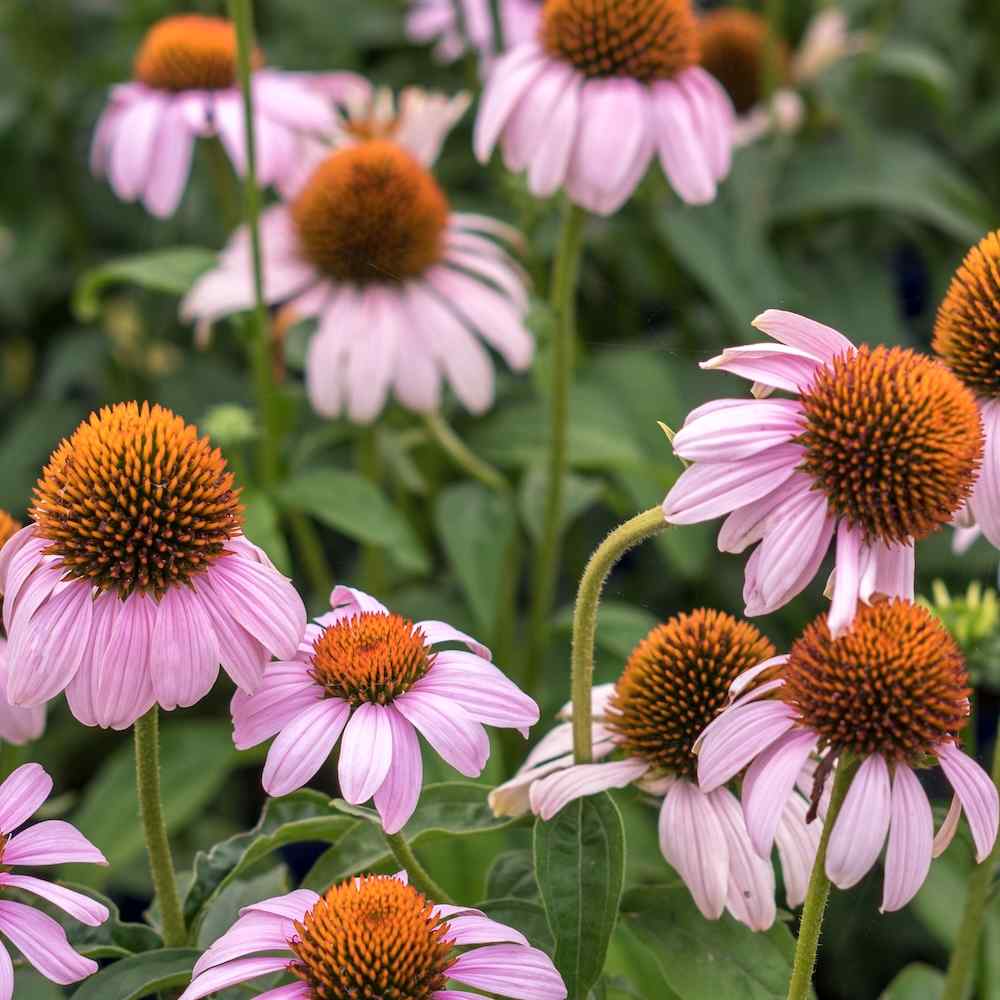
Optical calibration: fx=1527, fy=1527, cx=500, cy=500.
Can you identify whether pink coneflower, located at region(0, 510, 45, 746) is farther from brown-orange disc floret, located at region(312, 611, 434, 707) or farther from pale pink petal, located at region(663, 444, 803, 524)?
→ pale pink petal, located at region(663, 444, 803, 524)

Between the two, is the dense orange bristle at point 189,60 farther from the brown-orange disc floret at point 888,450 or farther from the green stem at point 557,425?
A: the brown-orange disc floret at point 888,450

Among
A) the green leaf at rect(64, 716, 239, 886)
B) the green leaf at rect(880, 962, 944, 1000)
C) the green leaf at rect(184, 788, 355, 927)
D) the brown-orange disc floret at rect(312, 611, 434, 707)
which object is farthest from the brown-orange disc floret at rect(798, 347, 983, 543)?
the green leaf at rect(64, 716, 239, 886)

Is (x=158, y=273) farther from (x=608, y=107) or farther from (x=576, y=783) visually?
(x=576, y=783)

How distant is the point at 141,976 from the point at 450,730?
19 cm

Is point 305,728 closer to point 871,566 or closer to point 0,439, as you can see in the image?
point 871,566

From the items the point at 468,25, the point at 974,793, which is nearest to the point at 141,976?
the point at 974,793

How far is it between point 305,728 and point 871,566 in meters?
0.27

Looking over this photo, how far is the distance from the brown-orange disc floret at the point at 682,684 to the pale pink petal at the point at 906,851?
17 cm

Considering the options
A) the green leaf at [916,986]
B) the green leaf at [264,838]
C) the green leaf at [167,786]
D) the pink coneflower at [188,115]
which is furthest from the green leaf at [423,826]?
the pink coneflower at [188,115]

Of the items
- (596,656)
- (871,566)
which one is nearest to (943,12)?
(596,656)

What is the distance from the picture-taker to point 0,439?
2.02 meters

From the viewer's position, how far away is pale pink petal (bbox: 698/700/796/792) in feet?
2.23

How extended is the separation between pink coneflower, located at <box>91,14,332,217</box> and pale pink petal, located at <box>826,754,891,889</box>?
3.13 feet

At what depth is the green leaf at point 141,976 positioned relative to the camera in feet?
2.34
